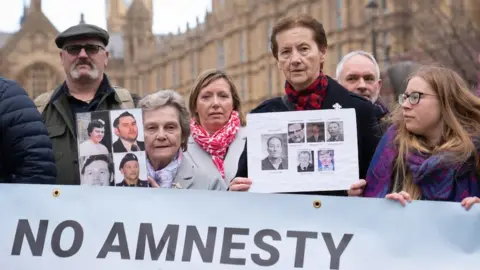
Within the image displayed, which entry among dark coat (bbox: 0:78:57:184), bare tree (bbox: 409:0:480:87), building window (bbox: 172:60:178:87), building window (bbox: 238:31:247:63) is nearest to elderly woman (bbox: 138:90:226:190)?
dark coat (bbox: 0:78:57:184)

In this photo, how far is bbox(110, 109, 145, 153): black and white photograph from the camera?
17.7 ft

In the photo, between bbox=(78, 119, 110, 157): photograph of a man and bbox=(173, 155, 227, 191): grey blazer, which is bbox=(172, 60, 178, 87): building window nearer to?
bbox=(173, 155, 227, 191): grey blazer

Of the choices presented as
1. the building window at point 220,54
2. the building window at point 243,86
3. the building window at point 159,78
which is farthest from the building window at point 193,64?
the building window at point 243,86

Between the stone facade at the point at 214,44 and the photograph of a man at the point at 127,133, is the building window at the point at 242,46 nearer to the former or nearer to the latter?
the stone facade at the point at 214,44

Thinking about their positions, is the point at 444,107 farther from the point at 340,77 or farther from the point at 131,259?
the point at 340,77

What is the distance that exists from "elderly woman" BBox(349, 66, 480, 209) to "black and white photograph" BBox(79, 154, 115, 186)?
1.19 metres

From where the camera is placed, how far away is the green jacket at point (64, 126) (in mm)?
6117

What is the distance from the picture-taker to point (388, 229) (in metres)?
5.13

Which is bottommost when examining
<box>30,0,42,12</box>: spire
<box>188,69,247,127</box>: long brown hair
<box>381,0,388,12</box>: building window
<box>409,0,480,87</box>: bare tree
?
<box>188,69,247,127</box>: long brown hair

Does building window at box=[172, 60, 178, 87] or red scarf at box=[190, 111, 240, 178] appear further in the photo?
building window at box=[172, 60, 178, 87]

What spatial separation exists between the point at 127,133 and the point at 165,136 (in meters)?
0.53

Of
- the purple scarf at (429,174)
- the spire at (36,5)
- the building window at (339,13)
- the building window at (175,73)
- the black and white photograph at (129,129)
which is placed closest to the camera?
the purple scarf at (429,174)

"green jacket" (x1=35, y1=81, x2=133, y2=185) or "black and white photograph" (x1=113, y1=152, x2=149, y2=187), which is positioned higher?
"green jacket" (x1=35, y1=81, x2=133, y2=185)

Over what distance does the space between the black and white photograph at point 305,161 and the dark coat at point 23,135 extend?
3.98 ft
